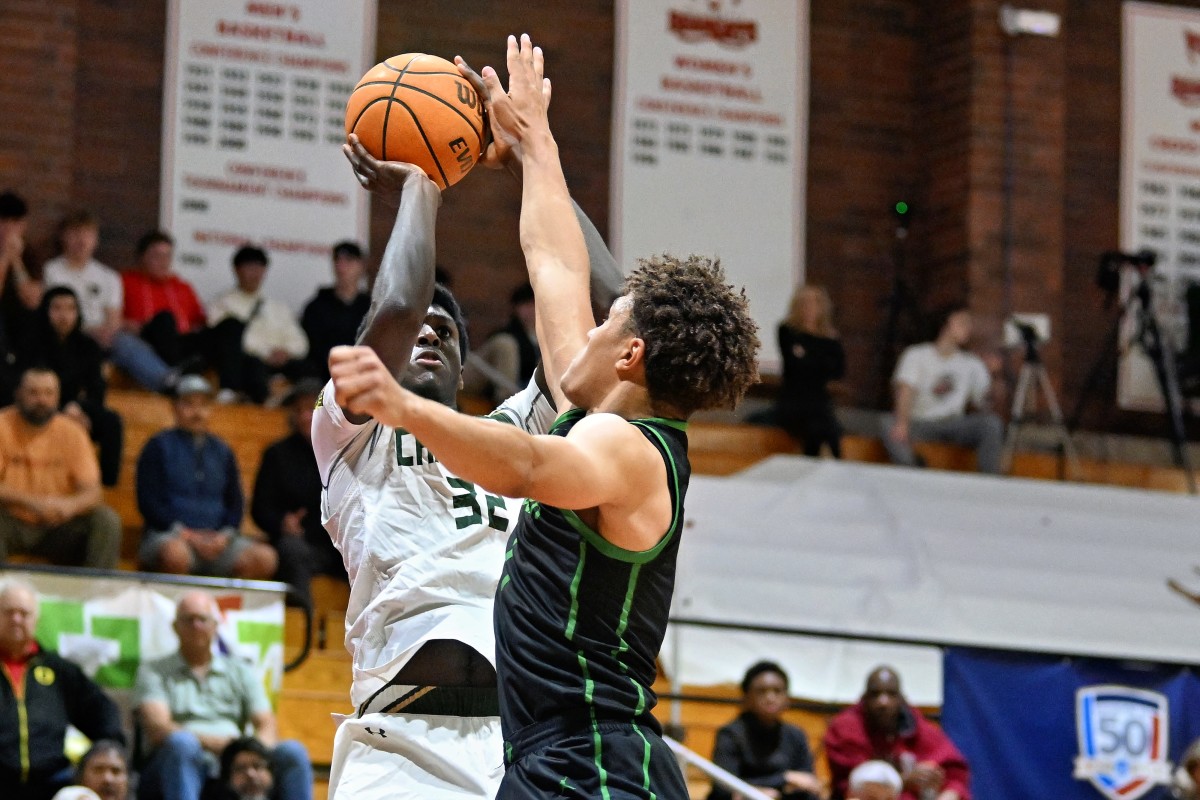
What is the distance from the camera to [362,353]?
3018 millimetres

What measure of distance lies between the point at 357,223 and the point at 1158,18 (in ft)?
21.4

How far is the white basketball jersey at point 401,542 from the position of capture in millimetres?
4109

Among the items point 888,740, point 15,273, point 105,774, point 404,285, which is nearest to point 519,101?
point 404,285

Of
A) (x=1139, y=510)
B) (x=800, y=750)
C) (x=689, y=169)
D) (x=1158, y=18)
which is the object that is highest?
(x=1158, y=18)

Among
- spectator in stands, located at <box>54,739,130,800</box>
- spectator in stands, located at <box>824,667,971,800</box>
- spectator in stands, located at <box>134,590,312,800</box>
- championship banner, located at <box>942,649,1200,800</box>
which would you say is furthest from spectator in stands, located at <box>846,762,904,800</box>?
spectator in stands, located at <box>54,739,130,800</box>

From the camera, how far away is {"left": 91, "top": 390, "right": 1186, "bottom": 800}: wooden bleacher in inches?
349

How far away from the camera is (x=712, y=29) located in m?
13.7

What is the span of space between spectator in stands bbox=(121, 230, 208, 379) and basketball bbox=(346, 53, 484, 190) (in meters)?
7.24

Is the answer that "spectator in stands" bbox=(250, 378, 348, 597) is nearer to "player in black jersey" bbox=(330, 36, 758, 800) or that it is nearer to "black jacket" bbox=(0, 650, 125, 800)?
"black jacket" bbox=(0, 650, 125, 800)

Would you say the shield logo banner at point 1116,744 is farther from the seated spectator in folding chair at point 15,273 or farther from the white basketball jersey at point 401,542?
the seated spectator in folding chair at point 15,273

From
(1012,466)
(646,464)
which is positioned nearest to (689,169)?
(1012,466)

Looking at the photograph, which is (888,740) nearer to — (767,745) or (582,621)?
(767,745)

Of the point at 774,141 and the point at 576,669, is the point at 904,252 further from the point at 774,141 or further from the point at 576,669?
the point at 576,669

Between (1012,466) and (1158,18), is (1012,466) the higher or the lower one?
the lower one
